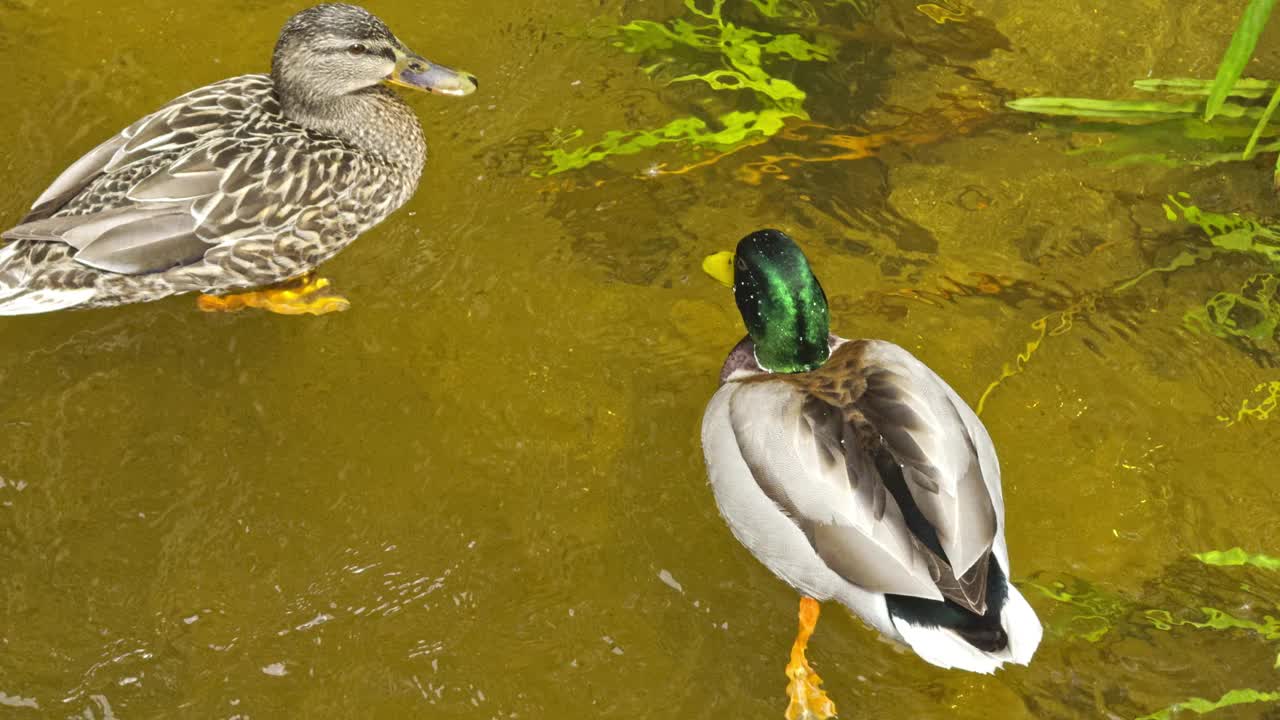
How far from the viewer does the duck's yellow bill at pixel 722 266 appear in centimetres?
355

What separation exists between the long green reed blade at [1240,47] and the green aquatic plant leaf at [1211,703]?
182cm

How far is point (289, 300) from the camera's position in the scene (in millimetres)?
3967

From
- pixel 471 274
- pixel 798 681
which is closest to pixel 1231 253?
pixel 798 681

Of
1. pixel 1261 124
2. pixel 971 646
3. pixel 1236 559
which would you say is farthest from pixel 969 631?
pixel 1261 124

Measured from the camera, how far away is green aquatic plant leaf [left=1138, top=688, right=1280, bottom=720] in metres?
3.06

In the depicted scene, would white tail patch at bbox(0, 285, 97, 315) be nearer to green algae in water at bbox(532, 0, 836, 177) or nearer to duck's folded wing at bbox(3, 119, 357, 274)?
duck's folded wing at bbox(3, 119, 357, 274)

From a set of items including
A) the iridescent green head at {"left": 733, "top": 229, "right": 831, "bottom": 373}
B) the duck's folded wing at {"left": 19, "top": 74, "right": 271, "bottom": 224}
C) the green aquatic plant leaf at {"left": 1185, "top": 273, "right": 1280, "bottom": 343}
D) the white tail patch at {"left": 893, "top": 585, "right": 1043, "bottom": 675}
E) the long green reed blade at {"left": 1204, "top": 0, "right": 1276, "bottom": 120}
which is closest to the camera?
the white tail patch at {"left": 893, "top": 585, "right": 1043, "bottom": 675}

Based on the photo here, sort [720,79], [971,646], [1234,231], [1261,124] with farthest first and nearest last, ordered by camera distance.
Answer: [720,79]
[1234,231]
[1261,124]
[971,646]

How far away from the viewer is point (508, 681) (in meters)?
3.22

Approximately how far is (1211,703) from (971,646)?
2.48 feet

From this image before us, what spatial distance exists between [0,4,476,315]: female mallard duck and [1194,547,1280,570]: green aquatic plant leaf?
2639mm

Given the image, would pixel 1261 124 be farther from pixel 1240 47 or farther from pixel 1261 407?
pixel 1261 407

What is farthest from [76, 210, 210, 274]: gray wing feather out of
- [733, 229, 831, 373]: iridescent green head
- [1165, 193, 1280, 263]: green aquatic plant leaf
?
[1165, 193, 1280, 263]: green aquatic plant leaf

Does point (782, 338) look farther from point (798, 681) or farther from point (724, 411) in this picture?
point (798, 681)
